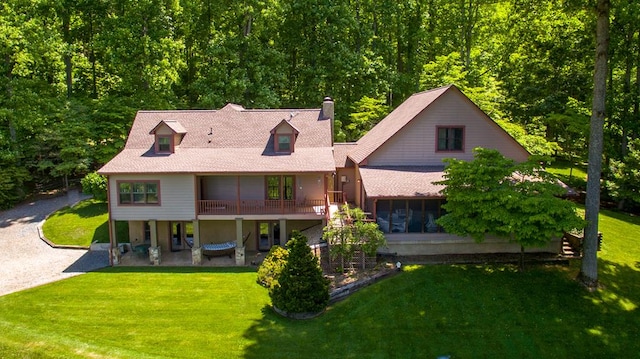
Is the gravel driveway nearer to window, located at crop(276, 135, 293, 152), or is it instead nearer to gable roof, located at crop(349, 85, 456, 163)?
window, located at crop(276, 135, 293, 152)

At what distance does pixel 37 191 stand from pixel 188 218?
700 inches

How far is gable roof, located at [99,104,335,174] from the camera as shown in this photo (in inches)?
918

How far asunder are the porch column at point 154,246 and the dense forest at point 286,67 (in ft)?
37.4

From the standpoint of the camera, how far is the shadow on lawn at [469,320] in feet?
49.6

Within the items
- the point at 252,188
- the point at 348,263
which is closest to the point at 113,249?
the point at 252,188

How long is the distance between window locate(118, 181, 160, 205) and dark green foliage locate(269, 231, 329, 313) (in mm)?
9793

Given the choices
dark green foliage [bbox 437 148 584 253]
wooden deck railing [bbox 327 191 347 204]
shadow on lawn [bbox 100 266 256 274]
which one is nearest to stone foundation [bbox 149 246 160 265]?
shadow on lawn [bbox 100 266 256 274]

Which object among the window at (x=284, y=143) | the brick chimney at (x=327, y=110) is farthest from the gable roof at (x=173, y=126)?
the brick chimney at (x=327, y=110)

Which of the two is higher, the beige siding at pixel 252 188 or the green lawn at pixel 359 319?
the beige siding at pixel 252 188

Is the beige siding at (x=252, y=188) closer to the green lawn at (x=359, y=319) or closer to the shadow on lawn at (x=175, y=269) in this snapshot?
the shadow on lawn at (x=175, y=269)

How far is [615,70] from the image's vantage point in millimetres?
38375

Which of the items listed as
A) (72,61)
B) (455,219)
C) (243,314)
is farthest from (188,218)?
(72,61)

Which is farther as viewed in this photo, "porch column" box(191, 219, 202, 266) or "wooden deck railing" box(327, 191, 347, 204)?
"wooden deck railing" box(327, 191, 347, 204)

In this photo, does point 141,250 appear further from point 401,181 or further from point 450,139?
point 450,139
